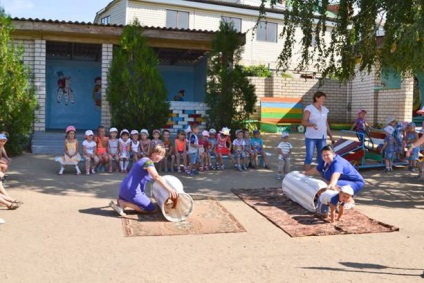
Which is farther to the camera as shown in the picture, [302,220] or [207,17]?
[207,17]

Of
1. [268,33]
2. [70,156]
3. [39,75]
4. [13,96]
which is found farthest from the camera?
[268,33]

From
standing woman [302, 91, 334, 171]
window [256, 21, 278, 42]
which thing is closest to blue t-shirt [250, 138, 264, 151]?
standing woman [302, 91, 334, 171]

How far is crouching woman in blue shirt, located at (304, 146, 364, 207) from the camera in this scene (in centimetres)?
659

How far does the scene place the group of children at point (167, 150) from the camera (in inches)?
409

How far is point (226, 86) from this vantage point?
13.3 metres

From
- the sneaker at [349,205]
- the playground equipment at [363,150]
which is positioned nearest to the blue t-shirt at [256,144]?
the playground equipment at [363,150]

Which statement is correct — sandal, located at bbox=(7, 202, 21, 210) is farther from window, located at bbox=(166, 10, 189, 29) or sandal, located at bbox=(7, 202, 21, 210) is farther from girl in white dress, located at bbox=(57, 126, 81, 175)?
window, located at bbox=(166, 10, 189, 29)

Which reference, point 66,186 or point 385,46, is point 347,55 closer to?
point 385,46

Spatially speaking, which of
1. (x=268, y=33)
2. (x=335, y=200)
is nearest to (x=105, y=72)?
(x=335, y=200)

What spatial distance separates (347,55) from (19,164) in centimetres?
843

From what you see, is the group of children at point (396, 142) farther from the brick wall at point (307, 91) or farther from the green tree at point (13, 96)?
the brick wall at point (307, 91)

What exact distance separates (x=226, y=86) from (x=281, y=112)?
8.66 meters

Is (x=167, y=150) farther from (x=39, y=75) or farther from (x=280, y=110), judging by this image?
(x=280, y=110)

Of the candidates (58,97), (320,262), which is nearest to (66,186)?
(320,262)
